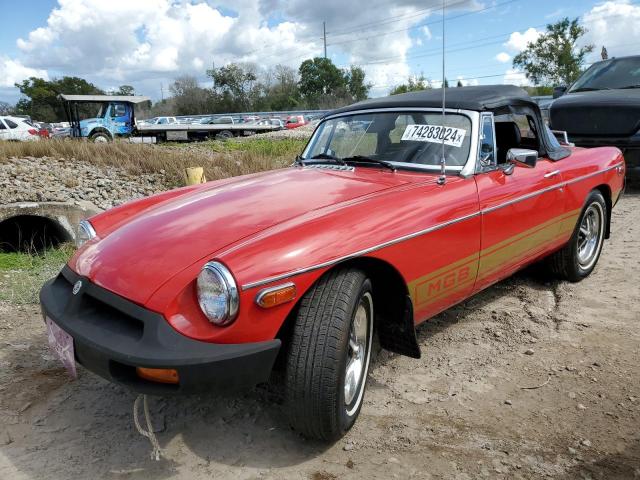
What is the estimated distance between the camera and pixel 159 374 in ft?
6.45

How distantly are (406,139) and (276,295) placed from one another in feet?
5.65

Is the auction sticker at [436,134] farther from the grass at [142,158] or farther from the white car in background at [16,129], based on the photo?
the white car in background at [16,129]

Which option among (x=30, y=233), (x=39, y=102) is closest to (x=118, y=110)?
(x=30, y=233)

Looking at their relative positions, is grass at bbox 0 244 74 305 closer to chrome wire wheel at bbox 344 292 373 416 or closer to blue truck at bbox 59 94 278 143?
chrome wire wheel at bbox 344 292 373 416

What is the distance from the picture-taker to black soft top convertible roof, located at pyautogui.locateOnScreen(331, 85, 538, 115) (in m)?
3.36

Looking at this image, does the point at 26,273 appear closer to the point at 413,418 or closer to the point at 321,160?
the point at 321,160

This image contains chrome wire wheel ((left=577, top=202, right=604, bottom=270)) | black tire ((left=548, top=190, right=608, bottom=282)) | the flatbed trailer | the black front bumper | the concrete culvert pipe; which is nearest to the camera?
the black front bumper

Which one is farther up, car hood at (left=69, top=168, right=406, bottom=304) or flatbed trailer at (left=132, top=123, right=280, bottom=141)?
flatbed trailer at (left=132, top=123, right=280, bottom=141)

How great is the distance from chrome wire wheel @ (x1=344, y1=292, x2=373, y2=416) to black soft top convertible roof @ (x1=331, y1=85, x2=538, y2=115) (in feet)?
5.14

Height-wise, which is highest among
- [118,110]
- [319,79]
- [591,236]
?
[319,79]

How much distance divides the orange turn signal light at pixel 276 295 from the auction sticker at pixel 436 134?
5.28 ft

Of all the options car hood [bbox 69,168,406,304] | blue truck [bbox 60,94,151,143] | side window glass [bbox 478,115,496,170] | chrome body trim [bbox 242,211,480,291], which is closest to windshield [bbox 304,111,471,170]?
side window glass [bbox 478,115,496,170]

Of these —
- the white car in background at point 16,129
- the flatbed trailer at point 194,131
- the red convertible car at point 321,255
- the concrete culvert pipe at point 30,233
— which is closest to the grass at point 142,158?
the concrete culvert pipe at point 30,233

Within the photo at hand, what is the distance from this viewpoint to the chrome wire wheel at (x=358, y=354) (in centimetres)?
243
